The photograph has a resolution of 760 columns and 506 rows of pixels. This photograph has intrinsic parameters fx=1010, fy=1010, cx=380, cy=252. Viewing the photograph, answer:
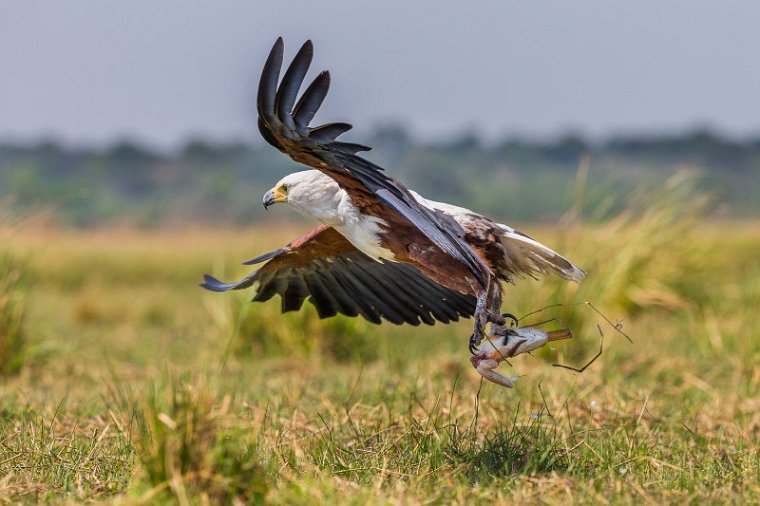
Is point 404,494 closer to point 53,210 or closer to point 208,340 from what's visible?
point 53,210

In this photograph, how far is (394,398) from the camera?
4570 mm

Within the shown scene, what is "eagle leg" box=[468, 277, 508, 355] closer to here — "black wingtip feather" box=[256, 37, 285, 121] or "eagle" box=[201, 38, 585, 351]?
"eagle" box=[201, 38, 585, 351]

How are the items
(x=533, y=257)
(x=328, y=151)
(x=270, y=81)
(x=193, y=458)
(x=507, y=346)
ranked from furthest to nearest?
(x=533, y=257) < (x=507, y=346) < (x=328, y=151) < (x=270, y=81) < (x=193, y=458)

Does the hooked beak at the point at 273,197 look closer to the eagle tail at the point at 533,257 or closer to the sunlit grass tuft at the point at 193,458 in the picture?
the eagle tail at the point at 533,257

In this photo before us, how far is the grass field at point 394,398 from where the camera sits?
127 inches

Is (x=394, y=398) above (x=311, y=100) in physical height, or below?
below

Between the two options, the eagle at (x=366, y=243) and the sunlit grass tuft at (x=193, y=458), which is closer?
the sunlit grass tuft at (x=193, y=458)

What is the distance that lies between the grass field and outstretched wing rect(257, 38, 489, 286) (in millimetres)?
634

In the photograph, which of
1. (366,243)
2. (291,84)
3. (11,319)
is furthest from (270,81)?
(11,319)

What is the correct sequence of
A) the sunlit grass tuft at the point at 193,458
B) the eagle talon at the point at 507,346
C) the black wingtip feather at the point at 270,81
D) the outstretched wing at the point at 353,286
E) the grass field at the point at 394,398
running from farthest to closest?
the outstretched wing at the point at 353,286 < the eagle talon at the point at 507,346 < the grass field at the point at 394,398 < the black wingtip feather at the point at 270,81 < the sunlit grass tuft at the point at 193,458

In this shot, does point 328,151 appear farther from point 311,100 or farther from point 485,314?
point 485,314

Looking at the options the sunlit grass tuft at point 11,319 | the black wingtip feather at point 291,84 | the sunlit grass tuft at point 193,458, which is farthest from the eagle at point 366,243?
the sunlit grass tuft at point 11,319

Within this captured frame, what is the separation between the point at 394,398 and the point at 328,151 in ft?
5.14

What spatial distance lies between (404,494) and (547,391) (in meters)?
2.02
